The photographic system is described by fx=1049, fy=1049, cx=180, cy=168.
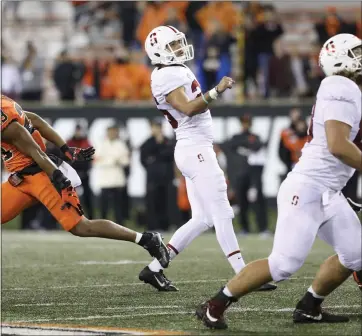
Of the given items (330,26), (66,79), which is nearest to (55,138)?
(330,26)

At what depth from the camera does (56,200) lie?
6.64 m

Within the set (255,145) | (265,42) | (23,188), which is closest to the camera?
(23,188)

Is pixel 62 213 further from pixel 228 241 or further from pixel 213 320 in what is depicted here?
pixel 213 320

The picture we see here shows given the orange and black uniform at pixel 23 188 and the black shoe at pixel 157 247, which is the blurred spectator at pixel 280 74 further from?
the orange and black uniform at pixel 23 188

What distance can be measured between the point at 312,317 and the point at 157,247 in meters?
1.86

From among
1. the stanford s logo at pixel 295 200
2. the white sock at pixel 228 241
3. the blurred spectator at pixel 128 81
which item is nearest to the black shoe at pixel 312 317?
the stanford s logo at pixel 295 200

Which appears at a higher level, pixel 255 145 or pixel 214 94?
pixel 214 94

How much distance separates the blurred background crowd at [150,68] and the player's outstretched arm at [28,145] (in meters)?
6.72

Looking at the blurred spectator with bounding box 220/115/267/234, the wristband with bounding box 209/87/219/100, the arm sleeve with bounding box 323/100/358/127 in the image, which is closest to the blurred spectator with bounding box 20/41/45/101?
the blurred spectator with bounding box 220/115/267/234

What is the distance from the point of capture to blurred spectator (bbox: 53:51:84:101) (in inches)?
625

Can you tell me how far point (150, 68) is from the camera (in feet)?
53.2

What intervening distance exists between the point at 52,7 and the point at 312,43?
5038 millimetres

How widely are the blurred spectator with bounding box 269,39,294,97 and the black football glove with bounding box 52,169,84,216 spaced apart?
8740mm

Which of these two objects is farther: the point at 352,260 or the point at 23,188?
the point at 23,188
